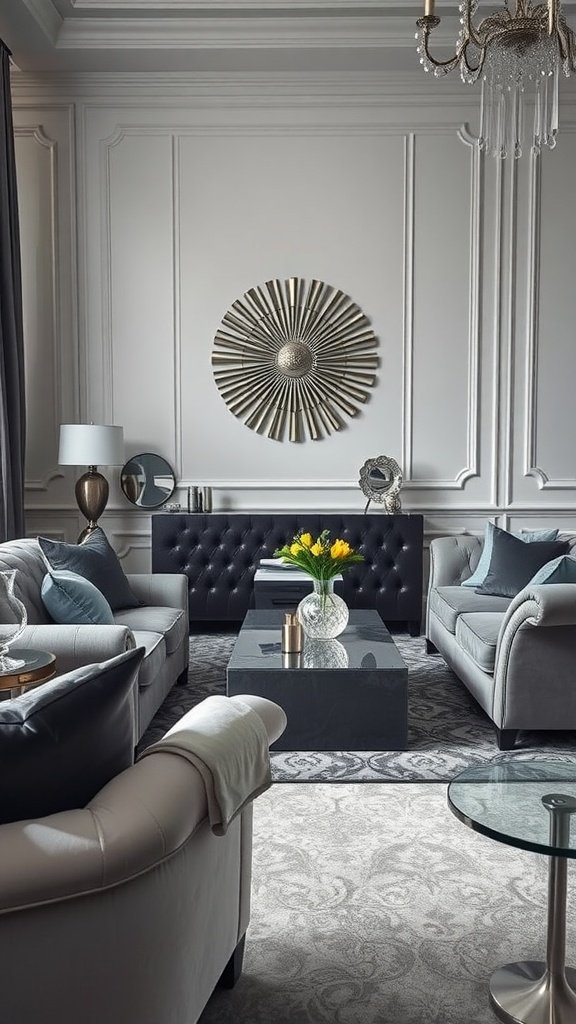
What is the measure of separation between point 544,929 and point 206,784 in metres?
0.90

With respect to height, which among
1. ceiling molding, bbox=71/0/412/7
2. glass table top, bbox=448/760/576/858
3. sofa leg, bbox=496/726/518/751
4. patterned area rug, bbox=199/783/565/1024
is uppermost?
ceiling molding, bbox=71/0/412/7

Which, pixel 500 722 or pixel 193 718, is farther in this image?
pixel 500 722

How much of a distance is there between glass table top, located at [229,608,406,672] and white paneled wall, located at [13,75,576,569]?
4.90 feet

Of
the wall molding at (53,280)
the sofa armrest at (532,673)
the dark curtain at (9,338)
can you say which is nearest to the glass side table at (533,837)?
the sofa armrest at (532,673)

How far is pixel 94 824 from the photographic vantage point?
105cm

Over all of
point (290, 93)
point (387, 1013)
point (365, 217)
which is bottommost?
point (387, 1013)

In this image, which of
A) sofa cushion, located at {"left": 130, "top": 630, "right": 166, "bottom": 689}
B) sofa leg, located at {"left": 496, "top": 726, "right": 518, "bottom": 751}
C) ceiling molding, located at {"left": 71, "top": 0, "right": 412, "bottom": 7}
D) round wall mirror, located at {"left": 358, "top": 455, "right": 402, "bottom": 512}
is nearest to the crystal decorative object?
sofa cushion, located at {"left": 130, "top": 630, "right": 166, "bottom": 689}

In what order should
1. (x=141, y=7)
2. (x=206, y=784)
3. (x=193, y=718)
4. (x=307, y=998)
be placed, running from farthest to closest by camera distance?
(x=141, y=7)
(x=307, y=998)
(x=193, y=718)
(x=206, y=784)

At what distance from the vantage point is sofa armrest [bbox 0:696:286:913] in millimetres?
995

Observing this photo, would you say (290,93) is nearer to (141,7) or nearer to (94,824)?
(141,7)

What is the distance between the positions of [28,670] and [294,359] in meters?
2.91

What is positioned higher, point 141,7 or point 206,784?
point 141,7

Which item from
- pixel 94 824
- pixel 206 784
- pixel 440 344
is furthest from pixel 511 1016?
pixel 440 344

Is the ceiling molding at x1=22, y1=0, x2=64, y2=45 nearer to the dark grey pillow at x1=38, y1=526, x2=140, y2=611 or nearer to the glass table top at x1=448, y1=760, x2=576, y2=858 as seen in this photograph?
the dark grey pillow at x1=38, y1=526, x2=140, y2=611
